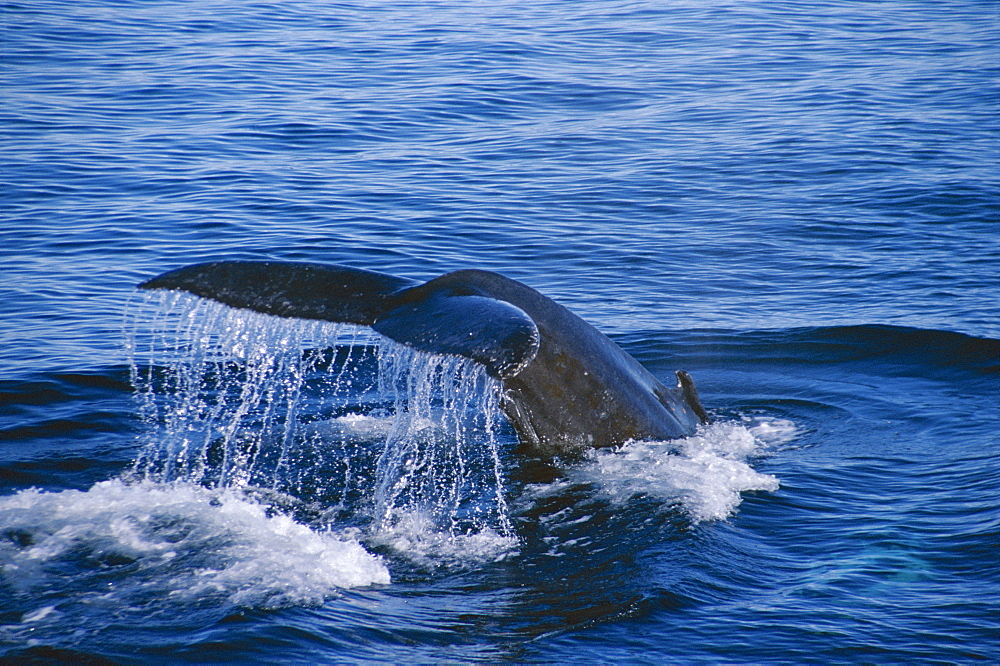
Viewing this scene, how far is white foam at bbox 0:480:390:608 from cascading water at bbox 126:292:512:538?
1.21ft

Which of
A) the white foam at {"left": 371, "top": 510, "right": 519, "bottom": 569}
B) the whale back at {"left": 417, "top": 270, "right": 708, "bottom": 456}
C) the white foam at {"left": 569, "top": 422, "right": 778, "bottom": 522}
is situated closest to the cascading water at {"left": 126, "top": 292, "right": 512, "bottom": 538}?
the white foam at {"left": 371, "top": 510, "right": 519, "bottom": 569}

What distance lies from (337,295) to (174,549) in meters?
1.39

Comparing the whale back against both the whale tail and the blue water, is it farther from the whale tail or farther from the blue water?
the whale tail

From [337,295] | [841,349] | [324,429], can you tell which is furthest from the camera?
[841,349]

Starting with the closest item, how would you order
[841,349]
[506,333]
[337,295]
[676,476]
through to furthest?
[506,333], [337,295], [676,476], [841,349]

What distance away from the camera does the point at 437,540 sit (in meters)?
5.77

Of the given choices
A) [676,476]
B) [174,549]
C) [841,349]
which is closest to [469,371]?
[174,549]

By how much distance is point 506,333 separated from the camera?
441cm

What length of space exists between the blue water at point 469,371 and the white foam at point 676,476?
0.06ft

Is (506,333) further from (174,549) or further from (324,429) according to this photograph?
(324,429)

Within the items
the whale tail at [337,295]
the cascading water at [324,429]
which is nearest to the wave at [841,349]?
the cascading water at [324,429]

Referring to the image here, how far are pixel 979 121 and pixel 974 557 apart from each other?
1372 centimetres

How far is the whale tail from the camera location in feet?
16.2

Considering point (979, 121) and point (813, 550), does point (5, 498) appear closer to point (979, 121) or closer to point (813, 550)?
point (813, 550)
